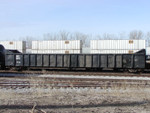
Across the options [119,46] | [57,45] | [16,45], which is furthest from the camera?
[16,45]

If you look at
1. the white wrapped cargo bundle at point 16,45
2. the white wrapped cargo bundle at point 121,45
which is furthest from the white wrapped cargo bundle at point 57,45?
the white wrapped cargo bundle at point 121,45

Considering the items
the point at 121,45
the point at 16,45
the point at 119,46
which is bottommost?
the point at 119,46

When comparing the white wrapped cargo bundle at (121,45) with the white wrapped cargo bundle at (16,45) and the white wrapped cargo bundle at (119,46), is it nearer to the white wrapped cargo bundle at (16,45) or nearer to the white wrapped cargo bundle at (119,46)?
the white wrapped cargo bundle at (119,46)

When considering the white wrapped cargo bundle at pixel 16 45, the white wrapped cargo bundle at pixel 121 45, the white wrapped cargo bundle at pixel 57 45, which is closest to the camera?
the white wrapped cargo bundle at pixel 121 45

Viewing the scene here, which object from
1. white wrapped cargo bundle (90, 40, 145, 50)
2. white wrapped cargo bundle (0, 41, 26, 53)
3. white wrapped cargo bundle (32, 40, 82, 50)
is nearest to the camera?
white wrapped cargo bundle (90, 40, 145, 50)

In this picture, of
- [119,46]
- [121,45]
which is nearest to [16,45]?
[119,46]

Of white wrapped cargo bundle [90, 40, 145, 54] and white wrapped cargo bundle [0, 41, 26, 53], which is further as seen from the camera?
white wrapped cargo bundle [0, 41, 26, 53]

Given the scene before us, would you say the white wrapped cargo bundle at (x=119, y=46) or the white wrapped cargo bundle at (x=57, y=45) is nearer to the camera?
the white wrapped cargo bundle at (x=119, y=46)

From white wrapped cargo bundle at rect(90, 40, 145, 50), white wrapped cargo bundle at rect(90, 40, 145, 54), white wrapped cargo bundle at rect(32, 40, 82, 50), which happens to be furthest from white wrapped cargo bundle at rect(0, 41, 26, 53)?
white wrapped cargo bundle at rect(90, 40, 145, 50)

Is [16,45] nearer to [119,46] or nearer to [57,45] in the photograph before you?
[57,45]

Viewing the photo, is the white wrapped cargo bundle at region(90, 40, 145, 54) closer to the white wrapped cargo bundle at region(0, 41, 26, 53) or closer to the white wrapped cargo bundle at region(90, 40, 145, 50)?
the white wrapped cargo bundle at region(90, 40, 145, 50)

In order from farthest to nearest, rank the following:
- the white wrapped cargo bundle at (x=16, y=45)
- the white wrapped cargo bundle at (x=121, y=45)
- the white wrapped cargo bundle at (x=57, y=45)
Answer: the white wrapped cargo bundle at (x=16, y=45)
the white wrapped cargo bundle at (x=57, y=45)
the white wrapped cargo bundle at (x=121, y=45)

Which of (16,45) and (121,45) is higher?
(16,45)

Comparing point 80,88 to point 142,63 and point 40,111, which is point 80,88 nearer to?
point 40,111
